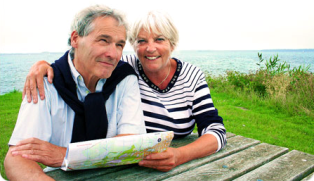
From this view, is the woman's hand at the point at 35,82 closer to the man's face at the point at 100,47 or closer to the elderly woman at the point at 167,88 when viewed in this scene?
the man's face at the point at 100,47

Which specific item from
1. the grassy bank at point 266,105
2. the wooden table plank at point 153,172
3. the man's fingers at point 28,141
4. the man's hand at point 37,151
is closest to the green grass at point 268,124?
the grassy bank at point 266,105

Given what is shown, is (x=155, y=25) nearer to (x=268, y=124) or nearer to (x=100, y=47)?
(x=100, y=47)

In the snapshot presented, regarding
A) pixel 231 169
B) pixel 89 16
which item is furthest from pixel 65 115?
pixel 231 169

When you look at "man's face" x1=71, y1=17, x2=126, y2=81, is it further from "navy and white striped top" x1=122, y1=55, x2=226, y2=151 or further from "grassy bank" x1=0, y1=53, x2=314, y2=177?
"grassy bank" x1=0, y1=53, x2=314, y2=177

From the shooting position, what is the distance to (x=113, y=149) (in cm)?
147

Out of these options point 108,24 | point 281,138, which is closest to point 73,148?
point 108,24

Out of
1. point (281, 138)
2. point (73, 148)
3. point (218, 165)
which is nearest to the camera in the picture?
point (73, 148)

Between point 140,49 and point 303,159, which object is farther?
point 140,49

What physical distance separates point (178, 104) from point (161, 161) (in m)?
0.85

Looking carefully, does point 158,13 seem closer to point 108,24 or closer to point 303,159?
point 108,24

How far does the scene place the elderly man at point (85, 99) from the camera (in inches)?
68.1

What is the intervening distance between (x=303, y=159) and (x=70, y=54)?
2.19 metres

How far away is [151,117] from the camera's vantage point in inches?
99.1

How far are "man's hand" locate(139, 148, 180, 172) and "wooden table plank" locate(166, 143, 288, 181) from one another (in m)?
0.09
